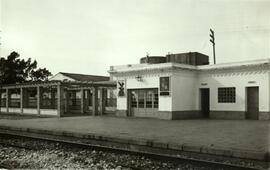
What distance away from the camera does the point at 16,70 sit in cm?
3650

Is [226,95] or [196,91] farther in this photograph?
[196,91]

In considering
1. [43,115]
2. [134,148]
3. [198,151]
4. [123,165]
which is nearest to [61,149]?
[134,148]

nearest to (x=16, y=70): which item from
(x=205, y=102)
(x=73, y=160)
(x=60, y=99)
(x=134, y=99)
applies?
(x=60, y=99)

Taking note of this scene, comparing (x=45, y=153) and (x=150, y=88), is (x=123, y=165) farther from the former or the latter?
(x=150, y=88)

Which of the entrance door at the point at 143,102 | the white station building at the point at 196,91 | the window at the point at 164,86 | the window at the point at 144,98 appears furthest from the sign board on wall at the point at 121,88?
the window at the point at 164,86

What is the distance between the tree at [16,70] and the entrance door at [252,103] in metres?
27.1

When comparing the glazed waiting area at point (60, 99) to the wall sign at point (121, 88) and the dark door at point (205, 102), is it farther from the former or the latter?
the dark door at point (205, 102)

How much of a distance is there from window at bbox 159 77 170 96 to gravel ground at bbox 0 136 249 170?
10.6 metres

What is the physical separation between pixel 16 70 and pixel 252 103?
27.8 meters

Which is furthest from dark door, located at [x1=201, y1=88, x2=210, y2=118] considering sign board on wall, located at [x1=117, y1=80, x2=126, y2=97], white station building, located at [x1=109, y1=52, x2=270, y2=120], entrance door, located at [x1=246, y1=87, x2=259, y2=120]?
sign board on wall, located at [x1=117, y1=80, x2=126, y2=97]

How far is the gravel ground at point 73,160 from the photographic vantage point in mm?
7770

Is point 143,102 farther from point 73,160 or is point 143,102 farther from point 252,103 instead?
point 73,160

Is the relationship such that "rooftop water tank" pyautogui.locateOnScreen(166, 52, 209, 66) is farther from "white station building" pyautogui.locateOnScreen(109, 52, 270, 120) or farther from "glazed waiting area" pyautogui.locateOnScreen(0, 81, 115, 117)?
"glazed waiting area" pyautogui.locateOnScreen(0, 81, 115, 117)

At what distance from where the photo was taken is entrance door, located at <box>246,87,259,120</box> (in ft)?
63.0
